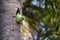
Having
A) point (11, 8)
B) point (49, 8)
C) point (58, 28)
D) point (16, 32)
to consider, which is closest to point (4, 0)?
point (11, 8)

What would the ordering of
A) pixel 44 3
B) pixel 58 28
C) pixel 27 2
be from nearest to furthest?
pixel 58 28
pixel 44 3
pixel 27 2

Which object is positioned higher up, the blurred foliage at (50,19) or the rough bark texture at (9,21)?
the rough bark texture at (9,21)

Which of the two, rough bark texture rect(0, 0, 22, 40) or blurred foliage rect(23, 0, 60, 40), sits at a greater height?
rough bark texture rect(0, 0, 22, 40)

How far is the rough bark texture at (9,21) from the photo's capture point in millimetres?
709

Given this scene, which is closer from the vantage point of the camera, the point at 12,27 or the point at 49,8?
the point at 12,27

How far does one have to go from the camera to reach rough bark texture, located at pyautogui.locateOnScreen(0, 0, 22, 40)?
2.33 feet

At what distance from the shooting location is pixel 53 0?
1.49 metres

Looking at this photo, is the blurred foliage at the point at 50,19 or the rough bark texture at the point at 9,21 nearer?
the rough bark texture at the point at 9,21

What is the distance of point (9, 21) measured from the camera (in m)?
0.74

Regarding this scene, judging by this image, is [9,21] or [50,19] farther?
[50,19]

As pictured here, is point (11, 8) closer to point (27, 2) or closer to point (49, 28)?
point (49, 28)

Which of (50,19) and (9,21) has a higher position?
(9,21)

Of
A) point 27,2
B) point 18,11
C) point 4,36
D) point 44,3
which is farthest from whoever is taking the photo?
point 27,2

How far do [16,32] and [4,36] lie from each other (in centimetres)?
5
